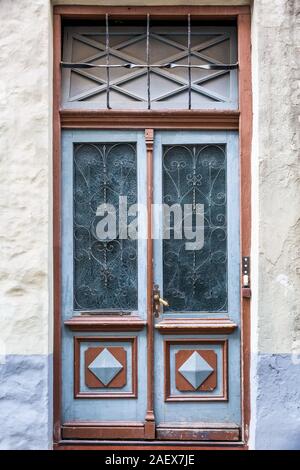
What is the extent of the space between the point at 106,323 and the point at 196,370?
2.76 ft

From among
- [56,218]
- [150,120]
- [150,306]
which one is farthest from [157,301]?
[150,120]

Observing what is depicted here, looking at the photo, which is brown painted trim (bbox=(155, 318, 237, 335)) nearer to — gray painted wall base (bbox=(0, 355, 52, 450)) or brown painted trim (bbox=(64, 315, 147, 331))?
brown painted trim (bbox=(64, 315, 147, 331))

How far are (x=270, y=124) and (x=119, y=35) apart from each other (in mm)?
1530

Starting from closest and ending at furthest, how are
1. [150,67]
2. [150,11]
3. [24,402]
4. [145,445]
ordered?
[24,402]
[145,445]
[150,11]
[150,67]

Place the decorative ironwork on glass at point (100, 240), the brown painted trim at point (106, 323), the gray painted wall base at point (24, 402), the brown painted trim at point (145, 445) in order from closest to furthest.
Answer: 1. the gray painted wall base at point (24, 402)
2. the brown painted trim at point (145, 445)
3. the brown painted trim at point (106, 323)
4. the decorative ironwork on glass at point (100, 240)

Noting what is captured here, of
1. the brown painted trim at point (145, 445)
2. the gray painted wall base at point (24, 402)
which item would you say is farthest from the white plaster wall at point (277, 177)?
the gray painted wall base at point (24, 402)

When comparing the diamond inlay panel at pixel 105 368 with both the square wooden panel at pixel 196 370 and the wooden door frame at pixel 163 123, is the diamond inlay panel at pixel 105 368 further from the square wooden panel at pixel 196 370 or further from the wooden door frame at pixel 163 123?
the square wooden panel at pixel 196 370

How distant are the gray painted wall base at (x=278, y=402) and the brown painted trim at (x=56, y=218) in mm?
1622

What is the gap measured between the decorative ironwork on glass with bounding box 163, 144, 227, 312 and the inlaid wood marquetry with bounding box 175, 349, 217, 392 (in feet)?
1.22

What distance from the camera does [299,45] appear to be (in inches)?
224

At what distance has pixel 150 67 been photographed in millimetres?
6020

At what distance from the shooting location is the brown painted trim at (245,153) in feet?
19.2

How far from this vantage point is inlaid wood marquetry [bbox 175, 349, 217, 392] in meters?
5.89

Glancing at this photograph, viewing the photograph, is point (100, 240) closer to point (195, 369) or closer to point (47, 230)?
point (47, 230)
